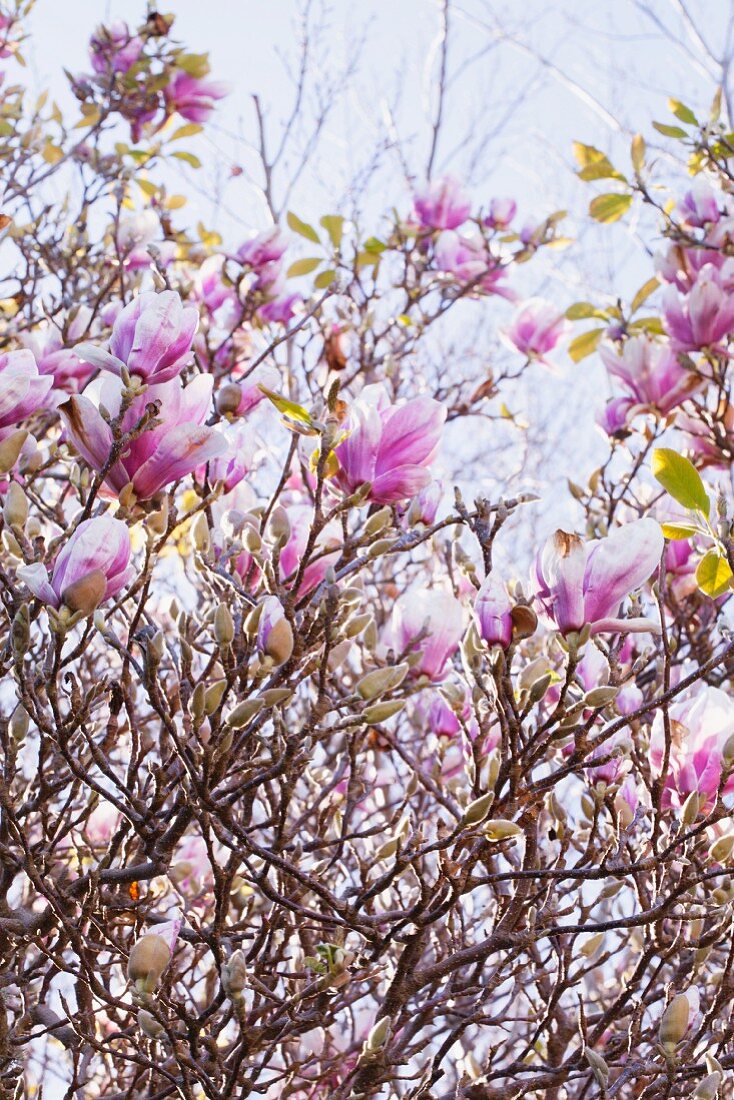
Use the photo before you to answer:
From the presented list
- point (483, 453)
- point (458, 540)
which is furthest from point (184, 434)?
point (483, 453)

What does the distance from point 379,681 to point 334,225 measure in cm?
169

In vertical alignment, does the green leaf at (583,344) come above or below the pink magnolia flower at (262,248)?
below

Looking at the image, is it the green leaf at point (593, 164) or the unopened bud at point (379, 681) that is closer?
the unopened bud at point (379, 681)

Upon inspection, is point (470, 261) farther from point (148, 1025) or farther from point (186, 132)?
point (148, 1025)

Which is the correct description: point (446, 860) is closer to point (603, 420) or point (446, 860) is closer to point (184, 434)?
point (184, 434)

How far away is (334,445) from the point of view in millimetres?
924

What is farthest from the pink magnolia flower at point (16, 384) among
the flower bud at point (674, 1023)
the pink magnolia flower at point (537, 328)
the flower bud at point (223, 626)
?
the pink magnolia flower at point (537, 328)

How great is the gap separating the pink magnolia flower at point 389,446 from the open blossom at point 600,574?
0.62 feet

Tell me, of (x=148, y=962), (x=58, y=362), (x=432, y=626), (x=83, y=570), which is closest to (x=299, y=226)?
(x=58, y=362)

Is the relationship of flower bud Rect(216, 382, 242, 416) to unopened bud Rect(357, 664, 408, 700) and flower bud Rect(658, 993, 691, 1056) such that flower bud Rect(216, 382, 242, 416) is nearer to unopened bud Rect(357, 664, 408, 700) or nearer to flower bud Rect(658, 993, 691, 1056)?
unopened bud Rect(357, 664, 408, 700)

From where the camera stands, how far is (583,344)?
237cm

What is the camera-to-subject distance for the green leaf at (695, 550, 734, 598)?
101cm

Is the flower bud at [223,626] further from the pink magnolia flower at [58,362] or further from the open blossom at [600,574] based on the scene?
the pink magnolia flower at [58,362]

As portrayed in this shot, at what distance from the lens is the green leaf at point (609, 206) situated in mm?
2338
